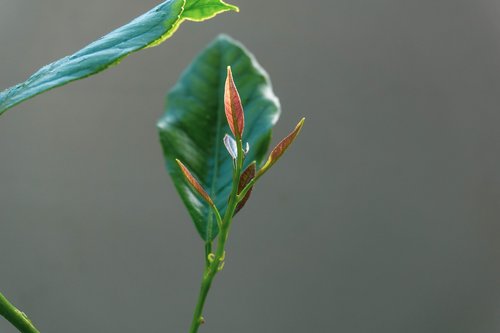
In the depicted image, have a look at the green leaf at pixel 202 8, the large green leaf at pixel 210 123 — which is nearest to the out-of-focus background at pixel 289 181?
the large green leaf at pixel 210 123

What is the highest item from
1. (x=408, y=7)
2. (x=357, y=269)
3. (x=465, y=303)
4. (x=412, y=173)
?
(x=408, y=7)

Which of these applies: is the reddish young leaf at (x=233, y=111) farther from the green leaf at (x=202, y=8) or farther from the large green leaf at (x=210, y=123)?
the large green leaf at (x=210, y=123)

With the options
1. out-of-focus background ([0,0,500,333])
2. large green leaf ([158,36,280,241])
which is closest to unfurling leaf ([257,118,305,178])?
large green leaf ([158,36,280,241])

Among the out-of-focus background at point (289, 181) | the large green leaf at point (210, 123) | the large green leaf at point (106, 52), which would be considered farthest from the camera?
the out-of-focus background at point (289, 181)

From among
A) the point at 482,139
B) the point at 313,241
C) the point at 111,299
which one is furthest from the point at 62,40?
the point at 482,139

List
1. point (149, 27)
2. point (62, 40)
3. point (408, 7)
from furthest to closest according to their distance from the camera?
point (408, 7), point (62, 40), point (149, 27)

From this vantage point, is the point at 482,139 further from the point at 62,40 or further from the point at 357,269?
the point at 62,40

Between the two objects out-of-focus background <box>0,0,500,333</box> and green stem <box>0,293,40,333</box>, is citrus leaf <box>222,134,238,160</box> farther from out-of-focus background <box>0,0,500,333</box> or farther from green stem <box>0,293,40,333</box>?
out-of-focus background <box>0,0,500,333</box>

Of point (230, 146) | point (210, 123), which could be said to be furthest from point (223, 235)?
point (210, 123)
